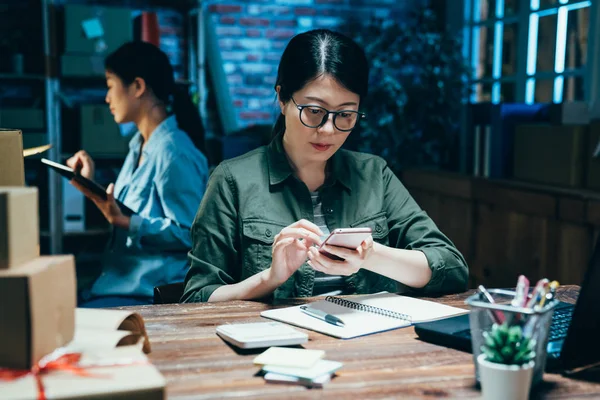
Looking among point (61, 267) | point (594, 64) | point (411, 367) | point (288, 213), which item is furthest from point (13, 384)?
point (594, 64)

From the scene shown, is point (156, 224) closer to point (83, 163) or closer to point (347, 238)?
point (83, 163)

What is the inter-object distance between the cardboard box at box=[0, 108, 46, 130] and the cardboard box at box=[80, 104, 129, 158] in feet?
0.93

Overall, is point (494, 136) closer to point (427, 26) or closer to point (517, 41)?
point (517, 41)

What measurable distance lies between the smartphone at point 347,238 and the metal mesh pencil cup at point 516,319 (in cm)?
41

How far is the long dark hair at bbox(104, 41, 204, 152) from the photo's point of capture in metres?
2.71

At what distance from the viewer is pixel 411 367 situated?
3.70ft

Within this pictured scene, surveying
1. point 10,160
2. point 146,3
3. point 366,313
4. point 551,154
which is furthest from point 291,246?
point 146,3

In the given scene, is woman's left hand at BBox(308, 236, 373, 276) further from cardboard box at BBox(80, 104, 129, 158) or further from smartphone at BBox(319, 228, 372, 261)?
cardboard box at BBox(80, 104, 129, 158)

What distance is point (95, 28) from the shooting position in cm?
443

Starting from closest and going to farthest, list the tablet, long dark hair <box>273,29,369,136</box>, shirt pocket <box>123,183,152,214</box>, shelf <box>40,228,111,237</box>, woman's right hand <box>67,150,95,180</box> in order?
1. long dark hair <box>273,29,369,136</box>
2. the tablet
3. shirt pocket <box>123,183,152,214</box>
4. woman's right hand <box>67,150,95,180</box>
5. shelf <box>40,228,111,237</box>

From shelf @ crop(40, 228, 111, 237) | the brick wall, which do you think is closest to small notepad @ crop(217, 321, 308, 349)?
shelf @ crop(40, 228, 111, 237)

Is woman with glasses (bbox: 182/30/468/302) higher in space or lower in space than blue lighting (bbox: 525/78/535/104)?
lower

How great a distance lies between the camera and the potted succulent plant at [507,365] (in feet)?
3.04

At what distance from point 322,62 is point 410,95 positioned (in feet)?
8.65
